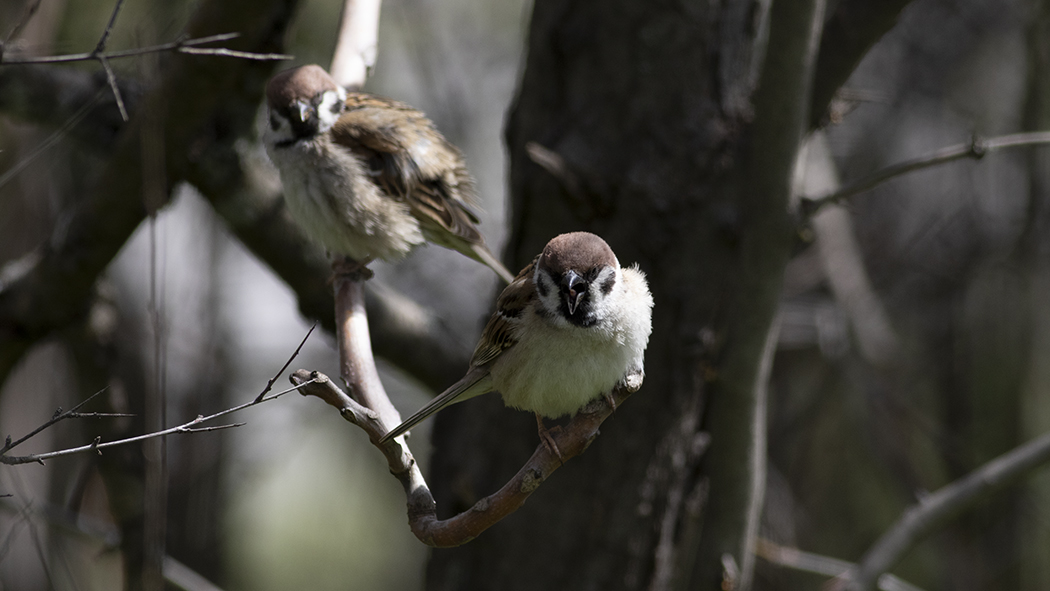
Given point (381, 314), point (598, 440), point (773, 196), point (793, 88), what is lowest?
A: point (598, 440)

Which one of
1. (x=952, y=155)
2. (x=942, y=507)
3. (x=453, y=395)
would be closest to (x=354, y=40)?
(x=453, y=395)

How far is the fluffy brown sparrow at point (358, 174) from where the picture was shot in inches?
130

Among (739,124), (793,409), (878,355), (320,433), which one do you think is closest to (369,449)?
(320,433)

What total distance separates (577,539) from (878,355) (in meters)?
3.73

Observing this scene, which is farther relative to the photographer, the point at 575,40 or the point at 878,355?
the point at 878,355

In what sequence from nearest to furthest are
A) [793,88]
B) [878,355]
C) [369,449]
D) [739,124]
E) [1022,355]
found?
[793,88]
[739,124]
[878,355]
[1022,355]
[369,449]

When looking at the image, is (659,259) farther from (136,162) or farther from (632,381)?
(136,162)

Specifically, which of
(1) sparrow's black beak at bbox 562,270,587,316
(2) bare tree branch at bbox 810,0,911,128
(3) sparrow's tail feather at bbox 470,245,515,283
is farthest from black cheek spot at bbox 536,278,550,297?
(2) bare tree branch at bbox 810,0,911,128

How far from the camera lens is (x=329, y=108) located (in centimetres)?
342

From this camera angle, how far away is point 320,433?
9.81 m

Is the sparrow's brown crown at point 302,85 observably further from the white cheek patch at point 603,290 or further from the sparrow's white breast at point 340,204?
the white cheek patch at point 603,290

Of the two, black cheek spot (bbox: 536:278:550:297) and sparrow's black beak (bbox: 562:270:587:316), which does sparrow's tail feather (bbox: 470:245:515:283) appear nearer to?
black cheek spot (bbox: 536:278:550:297)

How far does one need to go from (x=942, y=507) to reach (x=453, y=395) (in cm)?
251

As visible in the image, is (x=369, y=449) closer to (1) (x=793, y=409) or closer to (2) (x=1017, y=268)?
(1) (x=793, y=409)
